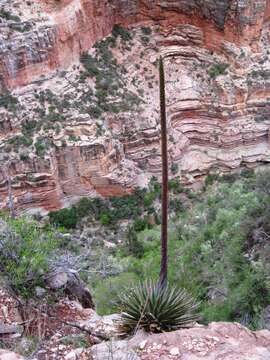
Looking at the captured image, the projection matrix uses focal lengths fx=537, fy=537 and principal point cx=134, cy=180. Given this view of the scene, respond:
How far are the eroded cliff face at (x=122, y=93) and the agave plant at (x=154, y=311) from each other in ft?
47.7

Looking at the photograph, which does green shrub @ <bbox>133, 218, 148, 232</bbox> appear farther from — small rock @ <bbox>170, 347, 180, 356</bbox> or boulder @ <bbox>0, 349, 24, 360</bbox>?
boulder @ <bbox>0, 349, 24, 360</bbox>

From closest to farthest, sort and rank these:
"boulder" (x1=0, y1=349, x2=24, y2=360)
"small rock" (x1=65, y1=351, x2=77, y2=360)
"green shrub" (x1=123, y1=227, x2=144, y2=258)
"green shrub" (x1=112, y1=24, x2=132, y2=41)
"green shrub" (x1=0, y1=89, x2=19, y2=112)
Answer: "boulder" (x1=0, y1=349, x2=24, y2=360) → "small rock" (x1=65, y1=351, x2=77, y2=360) → "green shrub" (x1=123, y1=227, x2=144, y2=258) → "green shrub" (x1=0, y1=89, x2=19, y2=112) → "green shrub" (x1=112, y1=24, x2=132, y2=41)

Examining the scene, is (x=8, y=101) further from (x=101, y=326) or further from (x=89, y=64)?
(x=101, y=326)

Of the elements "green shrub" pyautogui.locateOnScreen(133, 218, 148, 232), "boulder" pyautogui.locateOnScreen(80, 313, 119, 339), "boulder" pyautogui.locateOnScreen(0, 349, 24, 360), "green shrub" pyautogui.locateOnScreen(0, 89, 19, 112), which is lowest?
"green shrub" pyautogui.locateOnScreen(133, 218, 148, 232)

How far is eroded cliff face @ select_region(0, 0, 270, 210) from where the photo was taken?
2250cm

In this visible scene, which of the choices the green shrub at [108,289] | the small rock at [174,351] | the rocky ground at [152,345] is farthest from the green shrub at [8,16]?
the small rock at [174,351]

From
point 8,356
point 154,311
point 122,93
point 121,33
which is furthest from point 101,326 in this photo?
point 121,33

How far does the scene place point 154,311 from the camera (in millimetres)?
6688

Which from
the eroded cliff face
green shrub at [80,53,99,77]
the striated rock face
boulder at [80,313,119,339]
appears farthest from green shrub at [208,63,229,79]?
the striated rock face

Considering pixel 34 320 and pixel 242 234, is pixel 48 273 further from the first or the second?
pixel 242 234

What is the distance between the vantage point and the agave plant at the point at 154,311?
21.8 ft

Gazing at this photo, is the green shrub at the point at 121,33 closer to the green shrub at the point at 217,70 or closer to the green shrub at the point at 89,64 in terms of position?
the green shrub at the point at 89,64

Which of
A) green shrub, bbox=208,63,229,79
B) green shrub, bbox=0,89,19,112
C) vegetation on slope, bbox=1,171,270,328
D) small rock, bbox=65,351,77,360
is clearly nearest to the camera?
small rock, bbox=65,351,77,360

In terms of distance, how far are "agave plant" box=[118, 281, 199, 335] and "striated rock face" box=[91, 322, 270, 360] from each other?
422mm
